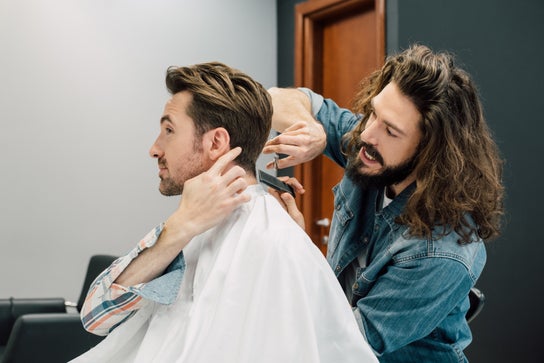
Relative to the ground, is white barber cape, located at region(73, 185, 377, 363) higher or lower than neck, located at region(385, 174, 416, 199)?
lower

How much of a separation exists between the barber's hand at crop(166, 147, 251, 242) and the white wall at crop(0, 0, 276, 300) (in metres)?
2.64

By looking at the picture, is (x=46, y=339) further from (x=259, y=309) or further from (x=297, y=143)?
(x=259, y=309)

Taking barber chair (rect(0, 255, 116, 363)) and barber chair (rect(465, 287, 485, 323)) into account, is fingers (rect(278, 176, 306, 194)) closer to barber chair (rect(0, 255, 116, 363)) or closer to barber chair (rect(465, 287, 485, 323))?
barber chair (rect(465, 287, 485, 323))

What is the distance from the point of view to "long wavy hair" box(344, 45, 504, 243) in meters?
1.55

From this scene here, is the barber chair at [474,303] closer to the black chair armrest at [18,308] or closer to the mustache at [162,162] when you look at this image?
the mustache at [162,162]

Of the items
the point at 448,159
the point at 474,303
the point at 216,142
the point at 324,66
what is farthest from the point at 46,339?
the point at 324,66

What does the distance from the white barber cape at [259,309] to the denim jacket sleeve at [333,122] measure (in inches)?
24.3

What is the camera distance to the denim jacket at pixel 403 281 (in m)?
1.49

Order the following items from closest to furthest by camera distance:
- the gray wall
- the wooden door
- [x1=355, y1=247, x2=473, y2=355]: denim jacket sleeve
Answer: [x1=355, y1=247, x2=473, y2=355]: denim jacket sleeve
the gray wall
the wooden door

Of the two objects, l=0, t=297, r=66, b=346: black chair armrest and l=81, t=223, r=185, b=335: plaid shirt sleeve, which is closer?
l=81, t=223, r=185, b=335: plaid shirt sleeve

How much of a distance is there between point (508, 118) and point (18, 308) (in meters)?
2.81

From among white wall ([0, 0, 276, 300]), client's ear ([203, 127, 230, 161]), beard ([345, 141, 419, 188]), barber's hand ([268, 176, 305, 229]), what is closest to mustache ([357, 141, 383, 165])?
beard ([345, 141, 419, 188])

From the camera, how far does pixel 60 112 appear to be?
12.8 ft

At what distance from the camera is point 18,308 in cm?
333
